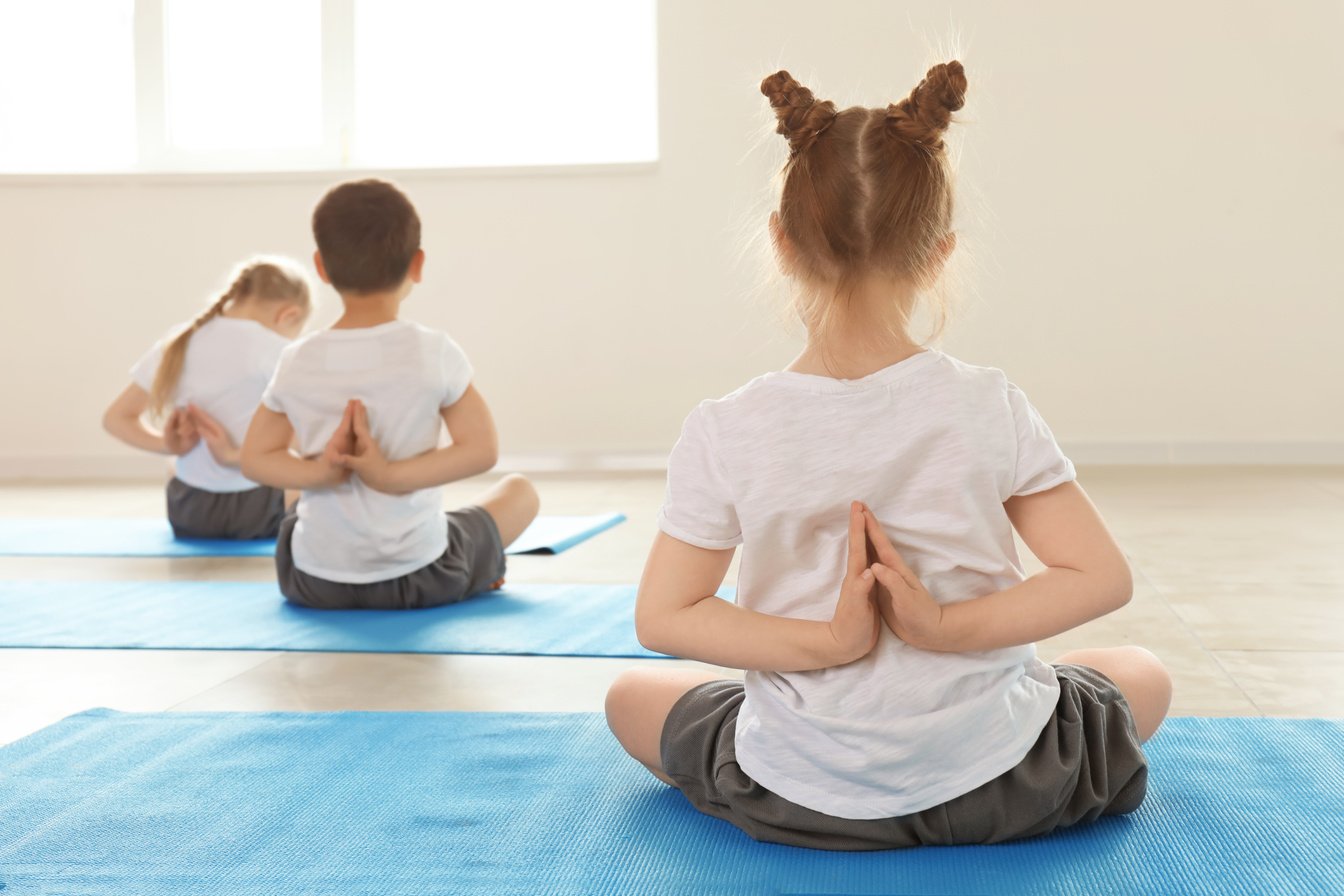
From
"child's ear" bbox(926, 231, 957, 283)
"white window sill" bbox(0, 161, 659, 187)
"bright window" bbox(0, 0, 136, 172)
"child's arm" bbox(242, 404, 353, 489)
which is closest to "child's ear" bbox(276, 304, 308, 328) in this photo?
"child's arm" bbox(242, 404, 353, 489)

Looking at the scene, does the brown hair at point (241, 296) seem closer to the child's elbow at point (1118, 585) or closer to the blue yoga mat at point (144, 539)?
the blue yoga mat at point (144, 539)

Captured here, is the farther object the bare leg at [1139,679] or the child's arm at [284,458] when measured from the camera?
the child's arm at [284,458]

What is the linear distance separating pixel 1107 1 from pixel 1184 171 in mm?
598

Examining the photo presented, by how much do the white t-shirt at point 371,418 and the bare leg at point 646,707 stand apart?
96cm

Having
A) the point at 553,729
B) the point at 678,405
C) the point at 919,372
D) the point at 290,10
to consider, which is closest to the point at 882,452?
the point at 919,372

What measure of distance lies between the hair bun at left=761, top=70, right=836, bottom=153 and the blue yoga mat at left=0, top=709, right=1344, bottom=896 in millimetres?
559

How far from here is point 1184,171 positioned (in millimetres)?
4285

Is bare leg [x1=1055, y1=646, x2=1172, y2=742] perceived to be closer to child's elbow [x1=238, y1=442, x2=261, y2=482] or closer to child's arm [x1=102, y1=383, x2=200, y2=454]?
child's elbow [x1=238, y1=442, x2=261, y2=482]

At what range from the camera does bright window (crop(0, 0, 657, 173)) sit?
4.71m

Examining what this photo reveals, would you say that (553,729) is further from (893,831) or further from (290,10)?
(290,10)

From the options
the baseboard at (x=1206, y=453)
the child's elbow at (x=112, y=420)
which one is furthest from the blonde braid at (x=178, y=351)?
the baseboard at (x=1206, y=453)

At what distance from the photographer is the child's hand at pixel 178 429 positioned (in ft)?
9.67

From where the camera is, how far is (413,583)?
7.09ft

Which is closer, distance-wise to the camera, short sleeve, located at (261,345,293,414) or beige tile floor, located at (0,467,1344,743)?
beige tile floor, located at (0,467,1344,743)
